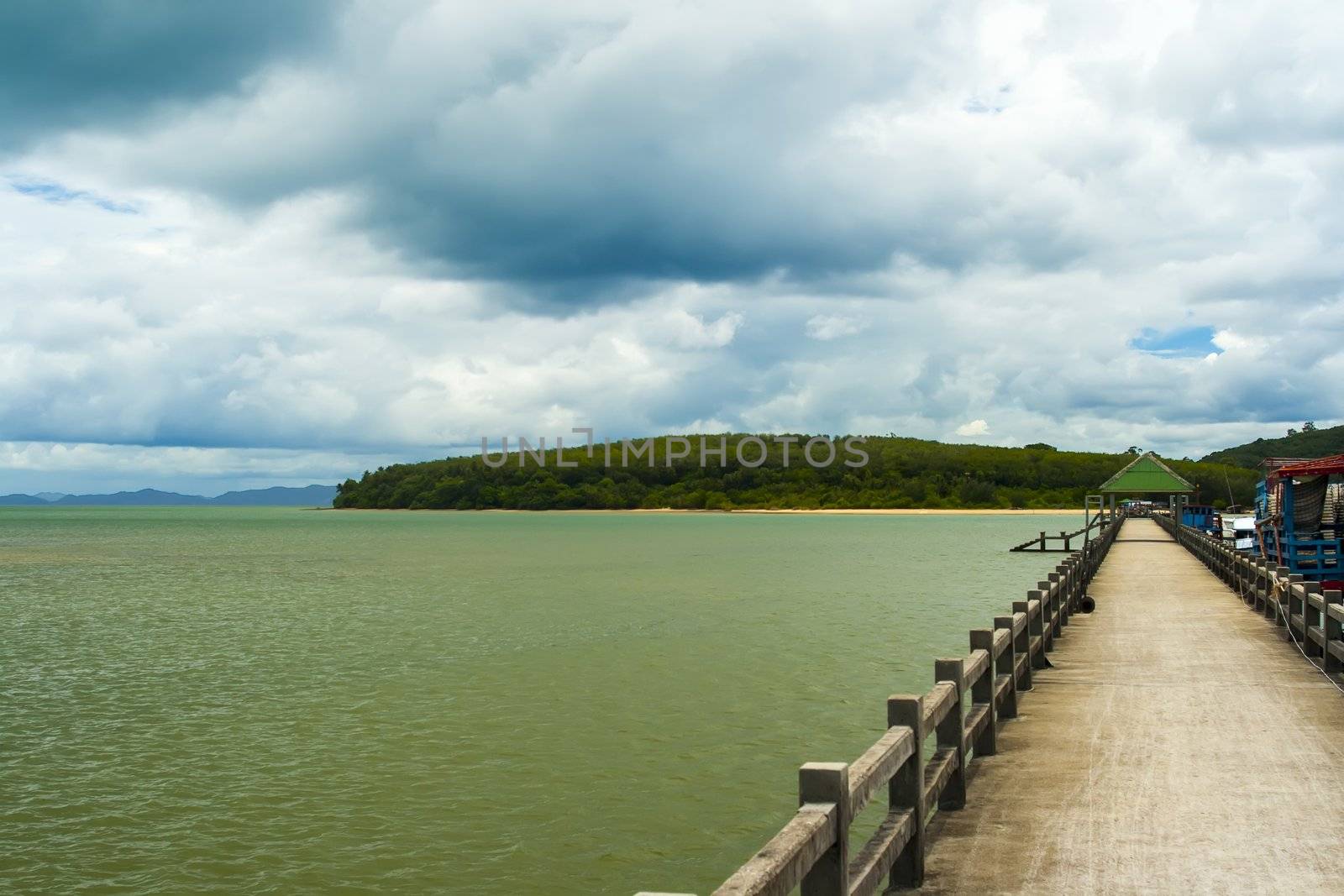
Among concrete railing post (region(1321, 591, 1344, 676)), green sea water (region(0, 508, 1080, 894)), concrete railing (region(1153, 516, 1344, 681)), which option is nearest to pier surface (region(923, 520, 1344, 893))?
concrete railing post (region(1321, 591, 1344, 676))

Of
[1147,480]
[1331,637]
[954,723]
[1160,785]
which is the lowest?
[1160,785]

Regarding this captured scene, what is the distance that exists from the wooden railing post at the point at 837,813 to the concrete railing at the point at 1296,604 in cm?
1093

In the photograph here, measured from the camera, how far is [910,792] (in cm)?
688

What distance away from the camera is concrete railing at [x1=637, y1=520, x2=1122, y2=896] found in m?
4.72

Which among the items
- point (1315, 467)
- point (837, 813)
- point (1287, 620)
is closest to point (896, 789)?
point (837, 813)

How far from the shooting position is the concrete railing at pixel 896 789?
4716 millimetres

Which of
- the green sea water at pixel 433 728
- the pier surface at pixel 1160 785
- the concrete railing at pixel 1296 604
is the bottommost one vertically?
the green sea water at pixel 433 728

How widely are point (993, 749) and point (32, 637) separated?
28451 millimetres

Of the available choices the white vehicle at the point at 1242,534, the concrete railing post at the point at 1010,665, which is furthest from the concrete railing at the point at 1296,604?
the white vehicle at the point at 1242,534

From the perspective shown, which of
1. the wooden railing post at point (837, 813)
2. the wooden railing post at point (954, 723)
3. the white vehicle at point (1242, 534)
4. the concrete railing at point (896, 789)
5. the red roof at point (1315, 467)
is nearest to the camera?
the concrete railing at point (896, 789)

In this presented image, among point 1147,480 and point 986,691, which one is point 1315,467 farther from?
point 1147,480

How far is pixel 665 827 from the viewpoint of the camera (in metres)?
11.8

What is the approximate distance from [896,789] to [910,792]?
8cm

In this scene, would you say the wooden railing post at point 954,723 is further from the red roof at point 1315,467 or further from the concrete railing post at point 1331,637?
the red roof at point 1315,467
